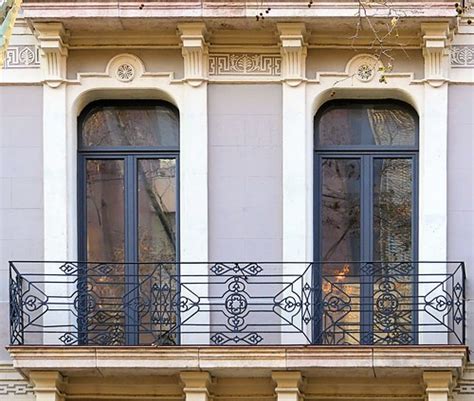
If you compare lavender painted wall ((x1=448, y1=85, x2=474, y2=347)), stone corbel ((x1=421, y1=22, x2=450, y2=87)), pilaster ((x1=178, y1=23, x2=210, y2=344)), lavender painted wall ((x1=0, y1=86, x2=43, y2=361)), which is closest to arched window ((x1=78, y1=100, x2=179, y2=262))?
pilaster ((x1=178, y1=23, x2=210, y2=344))

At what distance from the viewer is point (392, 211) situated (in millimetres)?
25844

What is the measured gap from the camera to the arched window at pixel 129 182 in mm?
25859

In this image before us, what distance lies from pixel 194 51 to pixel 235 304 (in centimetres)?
301

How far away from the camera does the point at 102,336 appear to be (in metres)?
25.3

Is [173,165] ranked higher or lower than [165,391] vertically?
higher

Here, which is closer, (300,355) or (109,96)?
(300,355)

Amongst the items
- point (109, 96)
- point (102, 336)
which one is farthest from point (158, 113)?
point (102, 336)

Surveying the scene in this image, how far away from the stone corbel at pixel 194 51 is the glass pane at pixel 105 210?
1.38m

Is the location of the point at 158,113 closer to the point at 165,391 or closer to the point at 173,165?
the point at 173,165

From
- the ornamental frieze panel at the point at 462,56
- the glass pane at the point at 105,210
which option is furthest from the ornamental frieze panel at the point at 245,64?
the ornamental frieze panel at the point at 462,56

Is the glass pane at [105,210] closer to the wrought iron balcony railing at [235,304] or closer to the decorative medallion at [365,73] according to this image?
the wrought iron balcony railing at [235,304]

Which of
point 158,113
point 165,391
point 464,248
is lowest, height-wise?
point 165,391

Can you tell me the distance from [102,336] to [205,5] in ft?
13.2

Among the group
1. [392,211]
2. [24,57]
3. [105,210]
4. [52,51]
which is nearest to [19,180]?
[105,210]
